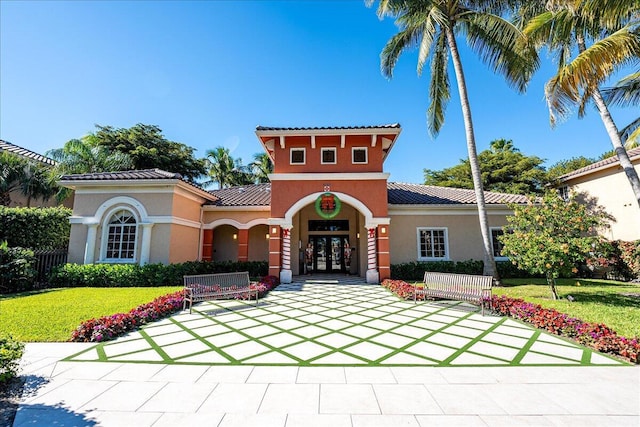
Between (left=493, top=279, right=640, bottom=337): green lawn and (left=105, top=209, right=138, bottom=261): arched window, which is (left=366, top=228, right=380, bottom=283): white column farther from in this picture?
(left=105, top=209, right=138, bottom=261): arched window

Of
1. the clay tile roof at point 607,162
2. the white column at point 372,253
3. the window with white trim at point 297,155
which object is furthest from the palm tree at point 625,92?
the window with white trim at point 297,155

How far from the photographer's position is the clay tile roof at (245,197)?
16.2m

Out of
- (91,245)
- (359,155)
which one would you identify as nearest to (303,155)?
(359,155)

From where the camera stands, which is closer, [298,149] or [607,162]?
[298,149]

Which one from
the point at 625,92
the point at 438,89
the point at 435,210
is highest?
the point at 438,89

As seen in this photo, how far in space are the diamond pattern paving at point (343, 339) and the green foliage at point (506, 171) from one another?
73.9ft

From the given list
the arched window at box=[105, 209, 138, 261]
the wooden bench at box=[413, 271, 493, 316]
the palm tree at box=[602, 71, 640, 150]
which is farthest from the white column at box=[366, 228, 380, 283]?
the palm tree at box=[602, 71, 640, 150]

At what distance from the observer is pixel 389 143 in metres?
14.6

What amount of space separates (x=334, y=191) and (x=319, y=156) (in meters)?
2.01

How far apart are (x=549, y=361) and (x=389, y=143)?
465 inches

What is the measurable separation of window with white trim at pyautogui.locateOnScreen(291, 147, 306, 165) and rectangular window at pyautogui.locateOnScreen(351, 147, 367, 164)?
260 centimetres

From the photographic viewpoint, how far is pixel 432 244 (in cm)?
1528

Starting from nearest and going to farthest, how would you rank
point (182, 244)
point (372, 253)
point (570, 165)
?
point (372, 253) → point (182, 244) → point (570, 165)

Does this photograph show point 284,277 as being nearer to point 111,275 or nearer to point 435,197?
point 111,275
